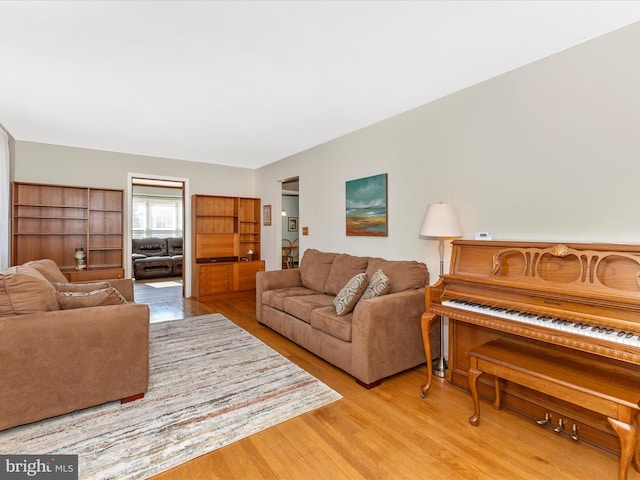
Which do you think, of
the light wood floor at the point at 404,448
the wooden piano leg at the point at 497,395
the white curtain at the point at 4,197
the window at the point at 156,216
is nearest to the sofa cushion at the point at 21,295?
the light wood floor at the point at 404,448

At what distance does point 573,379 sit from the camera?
1.63m

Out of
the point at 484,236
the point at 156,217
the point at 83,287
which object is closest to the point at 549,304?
the point at 484,236

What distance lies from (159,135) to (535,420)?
16.0 ft

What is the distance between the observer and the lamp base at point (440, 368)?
2.76 meters

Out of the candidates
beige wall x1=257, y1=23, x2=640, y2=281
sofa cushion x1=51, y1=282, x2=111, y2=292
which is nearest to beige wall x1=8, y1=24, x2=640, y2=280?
beige wall x1=257, y1=23, x2=640, y2=281

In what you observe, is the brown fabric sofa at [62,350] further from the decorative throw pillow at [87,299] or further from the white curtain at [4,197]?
the white curtain at [4,197]

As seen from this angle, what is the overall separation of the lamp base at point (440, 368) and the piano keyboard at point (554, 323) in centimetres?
75

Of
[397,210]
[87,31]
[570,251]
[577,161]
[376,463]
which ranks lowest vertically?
[376,463]

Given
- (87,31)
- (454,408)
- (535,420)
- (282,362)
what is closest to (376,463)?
(454,408)

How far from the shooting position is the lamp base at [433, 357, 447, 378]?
2758 mm

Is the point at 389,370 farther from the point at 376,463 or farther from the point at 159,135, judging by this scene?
the point at 159,135

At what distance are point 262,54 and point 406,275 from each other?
217cm

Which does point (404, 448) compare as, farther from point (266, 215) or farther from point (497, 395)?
point (266, 215)

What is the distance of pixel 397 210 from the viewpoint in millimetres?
3451
